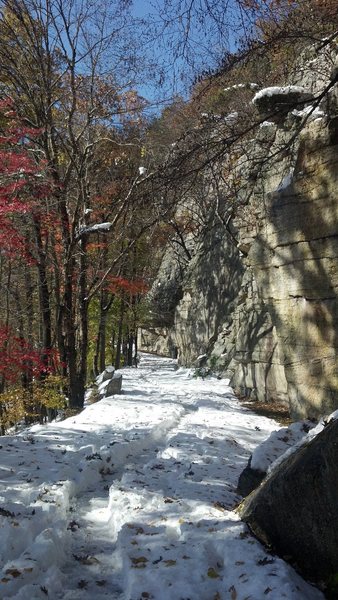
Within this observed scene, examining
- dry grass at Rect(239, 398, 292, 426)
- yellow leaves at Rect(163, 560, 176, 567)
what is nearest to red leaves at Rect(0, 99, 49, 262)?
dry grass at Rect(239, 398, 292, 426)

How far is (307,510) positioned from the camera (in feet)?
10.4

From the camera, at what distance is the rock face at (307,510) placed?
3.00m

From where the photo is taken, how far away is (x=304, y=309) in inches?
317

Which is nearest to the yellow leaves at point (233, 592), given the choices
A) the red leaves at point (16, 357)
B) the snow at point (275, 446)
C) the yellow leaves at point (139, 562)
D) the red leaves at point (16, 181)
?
the yellow leaves at point (139, 562)

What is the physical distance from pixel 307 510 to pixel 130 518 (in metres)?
1.72

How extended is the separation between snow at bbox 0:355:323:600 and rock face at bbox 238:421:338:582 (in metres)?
0.14

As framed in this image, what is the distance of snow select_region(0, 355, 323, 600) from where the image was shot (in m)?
3.00

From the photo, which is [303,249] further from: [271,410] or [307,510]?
[307,510]

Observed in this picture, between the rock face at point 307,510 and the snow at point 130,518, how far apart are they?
0.14 m

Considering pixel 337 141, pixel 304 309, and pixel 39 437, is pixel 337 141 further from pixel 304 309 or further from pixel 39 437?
pixel 39 437

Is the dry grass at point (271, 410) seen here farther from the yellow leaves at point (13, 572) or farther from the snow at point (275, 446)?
the yellow leaves at point (13, 572)

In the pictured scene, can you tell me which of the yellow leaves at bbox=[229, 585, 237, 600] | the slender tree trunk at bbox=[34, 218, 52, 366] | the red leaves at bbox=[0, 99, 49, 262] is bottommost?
the yellow leaves at bbox=[229, 585, 237, 600]

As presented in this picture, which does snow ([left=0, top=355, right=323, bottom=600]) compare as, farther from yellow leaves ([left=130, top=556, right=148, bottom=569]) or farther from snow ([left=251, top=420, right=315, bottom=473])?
snow ([left=251, top=420, right=315, bottom=473])

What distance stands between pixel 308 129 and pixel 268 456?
531 cm
